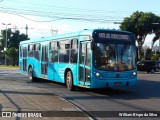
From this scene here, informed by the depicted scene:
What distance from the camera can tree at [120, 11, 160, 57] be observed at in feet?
215

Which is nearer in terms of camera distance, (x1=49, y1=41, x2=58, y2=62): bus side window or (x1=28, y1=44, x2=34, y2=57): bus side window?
(x1=49, y1=41, x2=58, y2=62): bus side window

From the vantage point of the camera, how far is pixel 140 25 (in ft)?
214

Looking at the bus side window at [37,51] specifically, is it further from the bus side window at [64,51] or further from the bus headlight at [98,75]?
the bus headlight at [98,75]

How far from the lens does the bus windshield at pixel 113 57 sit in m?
16.7

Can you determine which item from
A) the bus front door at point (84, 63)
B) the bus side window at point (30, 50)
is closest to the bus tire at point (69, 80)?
the bus front door at point (84, 63)

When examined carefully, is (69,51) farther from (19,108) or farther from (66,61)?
(19,108)

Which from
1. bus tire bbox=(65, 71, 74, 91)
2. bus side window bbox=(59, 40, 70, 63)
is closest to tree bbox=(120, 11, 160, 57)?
bus side window bbox=(59, 40, 70, 63)

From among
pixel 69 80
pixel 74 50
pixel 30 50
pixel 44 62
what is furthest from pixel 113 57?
pixel 30 50

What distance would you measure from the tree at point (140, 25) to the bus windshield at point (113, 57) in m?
48.7

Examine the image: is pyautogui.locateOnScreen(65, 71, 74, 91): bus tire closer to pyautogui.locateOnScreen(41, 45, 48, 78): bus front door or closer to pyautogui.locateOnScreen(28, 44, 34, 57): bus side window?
pyautogui.locateOnScreen(41, 45, 48, 78): bus front door

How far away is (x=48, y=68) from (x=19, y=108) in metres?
10.4

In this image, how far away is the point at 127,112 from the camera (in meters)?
11.8

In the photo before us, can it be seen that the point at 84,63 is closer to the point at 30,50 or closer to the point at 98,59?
the point at 98,59

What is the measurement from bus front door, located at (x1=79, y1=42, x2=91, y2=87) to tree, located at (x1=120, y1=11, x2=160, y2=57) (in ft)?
160
